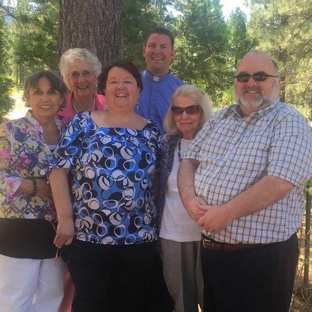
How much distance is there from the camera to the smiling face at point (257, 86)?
7.60 ft

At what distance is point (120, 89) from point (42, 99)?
50 centimetres

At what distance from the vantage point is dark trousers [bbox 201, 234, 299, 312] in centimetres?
221

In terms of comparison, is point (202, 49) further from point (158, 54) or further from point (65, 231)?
point (65, 231)

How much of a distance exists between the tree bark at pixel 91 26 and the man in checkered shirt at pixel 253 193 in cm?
170

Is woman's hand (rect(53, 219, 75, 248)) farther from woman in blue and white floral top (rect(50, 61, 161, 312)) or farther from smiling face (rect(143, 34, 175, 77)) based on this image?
smiling face (rect(143, 34, 175, 77))

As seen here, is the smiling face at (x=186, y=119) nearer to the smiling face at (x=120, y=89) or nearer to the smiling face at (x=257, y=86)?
the smiling face at (x=120, y=89)

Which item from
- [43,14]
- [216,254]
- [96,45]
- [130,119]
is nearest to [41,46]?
[43,14]

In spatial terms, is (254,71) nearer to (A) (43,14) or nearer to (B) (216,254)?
(B) (216,254)

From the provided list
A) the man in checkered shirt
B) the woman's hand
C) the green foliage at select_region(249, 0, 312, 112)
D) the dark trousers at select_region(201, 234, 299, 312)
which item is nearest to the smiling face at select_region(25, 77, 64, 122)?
the woman's hand

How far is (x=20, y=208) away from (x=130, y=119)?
0.86m

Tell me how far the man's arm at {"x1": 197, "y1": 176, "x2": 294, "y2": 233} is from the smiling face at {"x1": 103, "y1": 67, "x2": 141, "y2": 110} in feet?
3.01

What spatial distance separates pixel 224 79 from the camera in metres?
9.71

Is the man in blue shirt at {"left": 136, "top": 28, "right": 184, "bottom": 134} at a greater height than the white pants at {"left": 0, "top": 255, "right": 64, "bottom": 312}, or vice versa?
the man in blue shirt at {"left": 136, "top": 28, "right": 184, "bottom": 134}

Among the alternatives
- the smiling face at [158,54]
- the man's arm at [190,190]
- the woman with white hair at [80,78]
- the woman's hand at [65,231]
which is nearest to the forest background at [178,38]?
the smiling face at [158,54]
